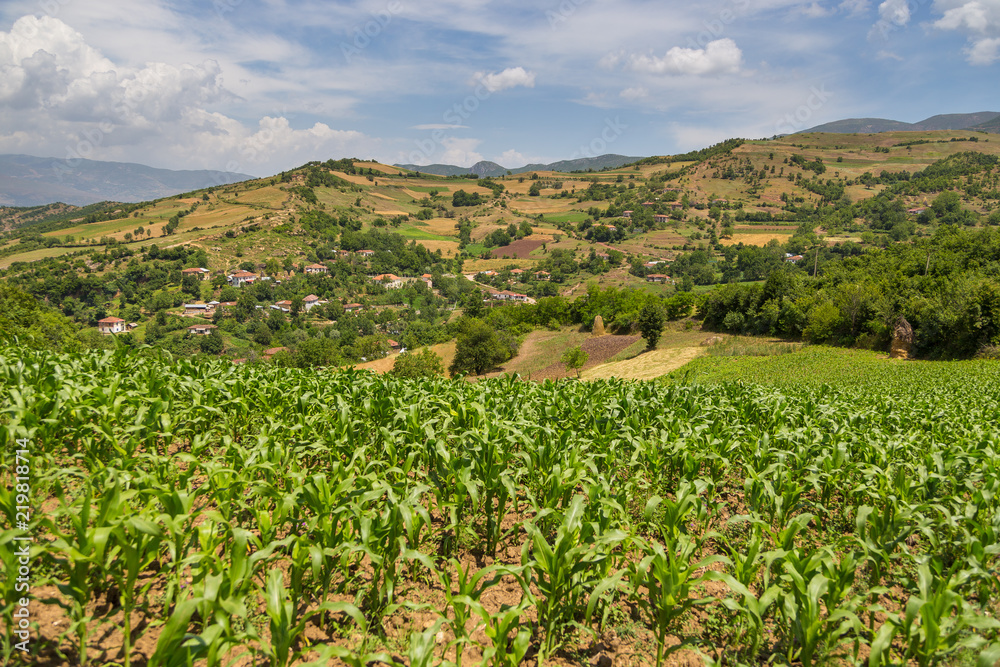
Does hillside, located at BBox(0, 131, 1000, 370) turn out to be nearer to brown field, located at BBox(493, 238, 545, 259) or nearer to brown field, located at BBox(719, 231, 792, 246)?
brown field, located at BBox(719, 231, 792, 246)

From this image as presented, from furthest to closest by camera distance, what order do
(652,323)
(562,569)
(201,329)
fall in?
1. (201,329)
2. (652,323)
3. (562,569)

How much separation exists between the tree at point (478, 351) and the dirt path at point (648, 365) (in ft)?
47.2

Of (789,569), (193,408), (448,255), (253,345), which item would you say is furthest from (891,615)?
(448,255)

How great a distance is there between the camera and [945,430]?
30.2 feet

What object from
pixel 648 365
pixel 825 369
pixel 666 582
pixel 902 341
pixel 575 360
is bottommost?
pixel 575 360

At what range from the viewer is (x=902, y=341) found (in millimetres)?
40000

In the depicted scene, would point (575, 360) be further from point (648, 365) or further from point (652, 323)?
point (652, 323)

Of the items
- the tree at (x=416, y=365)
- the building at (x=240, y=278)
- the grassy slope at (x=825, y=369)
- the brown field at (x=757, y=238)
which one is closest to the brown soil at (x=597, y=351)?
the grassy slope at (x=825, y=369)

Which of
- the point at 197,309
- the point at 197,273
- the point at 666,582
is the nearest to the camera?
the point at 666,582

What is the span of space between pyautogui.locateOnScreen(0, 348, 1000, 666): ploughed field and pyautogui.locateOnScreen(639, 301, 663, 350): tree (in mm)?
48538

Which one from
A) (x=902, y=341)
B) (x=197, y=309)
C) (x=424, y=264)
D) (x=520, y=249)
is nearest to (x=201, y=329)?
(x=197, y=309)

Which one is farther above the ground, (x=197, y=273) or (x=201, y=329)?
(x=197, y=273)

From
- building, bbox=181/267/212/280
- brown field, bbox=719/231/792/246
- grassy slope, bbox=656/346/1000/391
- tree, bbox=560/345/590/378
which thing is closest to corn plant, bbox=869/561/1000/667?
grassy slope, bbox=656/346/1000/391

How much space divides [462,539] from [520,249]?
630 feet
